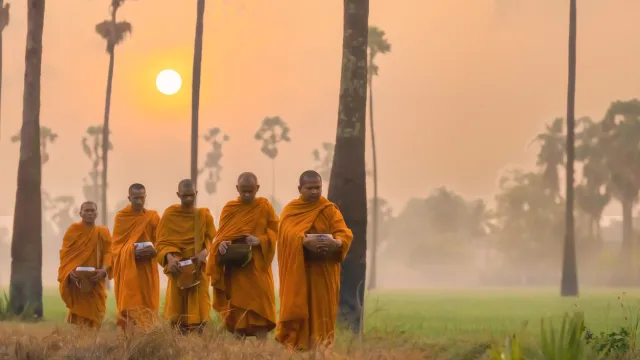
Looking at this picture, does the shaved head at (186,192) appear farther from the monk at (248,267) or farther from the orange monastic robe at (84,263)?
the orange monastic robe at (84,263)

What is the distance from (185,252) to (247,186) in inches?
68.6

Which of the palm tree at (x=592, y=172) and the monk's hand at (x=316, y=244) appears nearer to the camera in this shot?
the monk's hand at (x=316, y=244)

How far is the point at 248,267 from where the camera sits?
42.5 ft

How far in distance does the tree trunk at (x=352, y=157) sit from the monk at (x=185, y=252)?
369cm

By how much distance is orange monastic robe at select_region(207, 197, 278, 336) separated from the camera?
12797 mm

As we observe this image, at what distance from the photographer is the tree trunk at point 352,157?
17125 mm

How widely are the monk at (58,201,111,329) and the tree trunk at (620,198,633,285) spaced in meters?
58.1

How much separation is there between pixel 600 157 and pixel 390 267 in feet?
182

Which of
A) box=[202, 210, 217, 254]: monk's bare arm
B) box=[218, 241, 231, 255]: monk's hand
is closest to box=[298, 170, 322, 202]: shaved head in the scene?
box=[218, 241, 231, 255]: monk's hand

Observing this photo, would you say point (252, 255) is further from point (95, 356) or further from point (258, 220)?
point (95, 356)

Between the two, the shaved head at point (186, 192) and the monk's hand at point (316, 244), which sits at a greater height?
the shaved head at point (186, 192)

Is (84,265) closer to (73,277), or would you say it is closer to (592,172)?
(73,277)

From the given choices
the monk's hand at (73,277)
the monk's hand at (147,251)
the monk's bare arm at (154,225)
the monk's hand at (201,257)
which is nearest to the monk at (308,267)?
the monk's hand at (201,257)

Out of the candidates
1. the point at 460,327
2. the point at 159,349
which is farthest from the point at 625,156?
the point at 159,349
